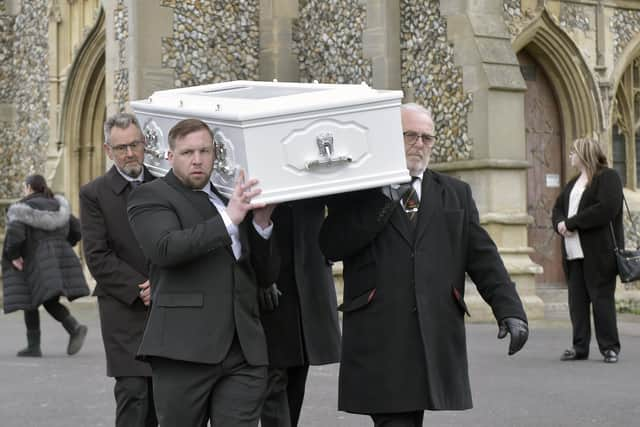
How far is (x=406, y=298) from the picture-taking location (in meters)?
4.41

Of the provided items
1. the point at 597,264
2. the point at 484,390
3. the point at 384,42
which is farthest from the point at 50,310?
the point at 384,42

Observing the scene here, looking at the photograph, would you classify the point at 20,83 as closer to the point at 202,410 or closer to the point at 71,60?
the point at 71,60

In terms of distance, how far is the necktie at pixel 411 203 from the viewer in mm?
4500

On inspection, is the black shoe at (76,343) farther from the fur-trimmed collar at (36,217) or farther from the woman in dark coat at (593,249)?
the woman in dark coat at (593,249)

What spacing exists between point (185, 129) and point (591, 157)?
6.13 metres

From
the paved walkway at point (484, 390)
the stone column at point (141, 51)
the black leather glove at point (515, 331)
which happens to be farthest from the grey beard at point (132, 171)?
the stone column at point (141, 51)

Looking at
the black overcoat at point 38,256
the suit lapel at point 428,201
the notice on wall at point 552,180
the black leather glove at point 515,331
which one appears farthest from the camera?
the notice on wall at point 552,180

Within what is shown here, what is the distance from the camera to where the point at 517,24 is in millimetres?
14977

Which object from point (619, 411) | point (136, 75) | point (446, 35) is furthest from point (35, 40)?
point (619, 411)

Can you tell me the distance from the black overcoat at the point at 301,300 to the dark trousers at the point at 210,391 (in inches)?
33.4

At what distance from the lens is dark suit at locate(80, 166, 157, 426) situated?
5.21m

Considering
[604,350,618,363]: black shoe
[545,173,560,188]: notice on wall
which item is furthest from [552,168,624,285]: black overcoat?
[545,173,560,188]: notice on wall

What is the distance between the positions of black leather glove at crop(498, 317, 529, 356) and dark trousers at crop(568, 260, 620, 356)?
5157mm

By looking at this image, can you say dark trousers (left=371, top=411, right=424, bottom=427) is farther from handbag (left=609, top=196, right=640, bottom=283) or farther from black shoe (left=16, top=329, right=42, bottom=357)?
black shoe (left=16, top=329, right=42, bottom=357)
